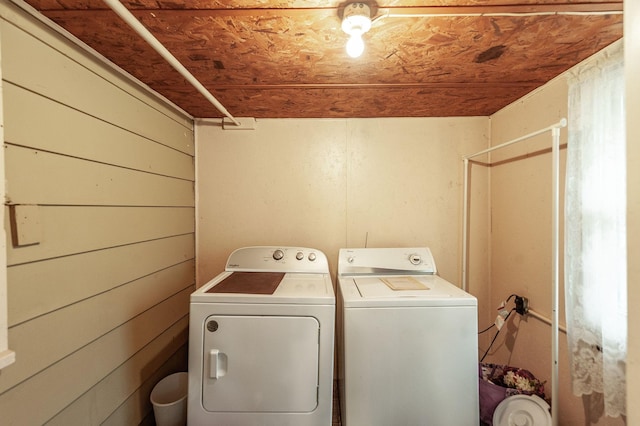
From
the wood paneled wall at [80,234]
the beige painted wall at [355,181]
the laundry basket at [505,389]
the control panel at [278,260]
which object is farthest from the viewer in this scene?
the beige painted wall at [355,181]

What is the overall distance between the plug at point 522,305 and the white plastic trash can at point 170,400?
2187 mm

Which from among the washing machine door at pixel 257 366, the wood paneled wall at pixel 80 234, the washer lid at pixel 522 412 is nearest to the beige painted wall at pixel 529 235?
the washer lid at pixel 522 412

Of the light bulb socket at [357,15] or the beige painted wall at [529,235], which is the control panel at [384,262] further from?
the light bulb socket at [357,15]

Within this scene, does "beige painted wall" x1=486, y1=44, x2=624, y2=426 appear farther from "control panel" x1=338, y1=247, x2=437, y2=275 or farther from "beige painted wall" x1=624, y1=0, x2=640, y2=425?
"beige painted wall" x1=624, y1=0, x2=640, y2=425

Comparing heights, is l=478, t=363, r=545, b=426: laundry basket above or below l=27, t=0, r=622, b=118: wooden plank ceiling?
below

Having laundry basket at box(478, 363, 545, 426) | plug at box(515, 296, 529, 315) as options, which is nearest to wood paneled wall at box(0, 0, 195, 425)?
laundry basket at box(478, 363, 545, 426)

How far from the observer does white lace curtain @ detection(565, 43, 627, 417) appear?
105 centimetres

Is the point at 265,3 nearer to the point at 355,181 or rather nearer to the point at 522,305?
the point at 355,181

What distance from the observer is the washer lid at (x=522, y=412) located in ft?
4.48

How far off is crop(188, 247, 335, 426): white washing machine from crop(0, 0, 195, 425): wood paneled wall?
0.44 meters

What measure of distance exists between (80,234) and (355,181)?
173 centimetres

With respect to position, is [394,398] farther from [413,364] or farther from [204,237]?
[204,237]

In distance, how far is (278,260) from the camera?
179cm

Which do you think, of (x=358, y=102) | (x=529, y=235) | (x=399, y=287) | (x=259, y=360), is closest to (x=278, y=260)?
(x=259, y=360)
